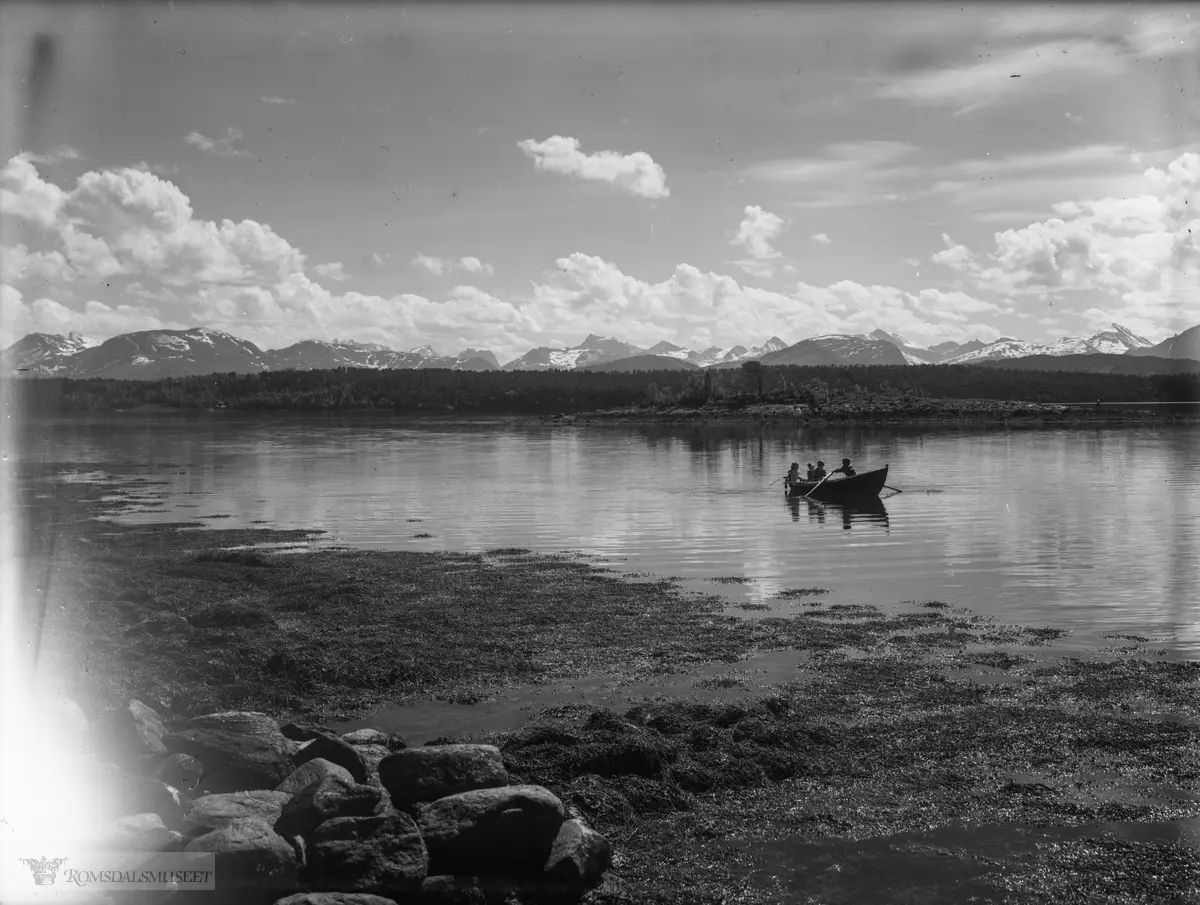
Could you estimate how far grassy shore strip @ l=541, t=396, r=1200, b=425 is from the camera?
16350cm

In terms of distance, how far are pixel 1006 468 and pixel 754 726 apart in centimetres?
6404

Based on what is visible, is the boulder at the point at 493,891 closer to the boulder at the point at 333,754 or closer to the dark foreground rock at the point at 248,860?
the dark foreground rock at the point at 248,860

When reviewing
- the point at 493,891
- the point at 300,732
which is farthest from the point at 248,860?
the point at 300,732

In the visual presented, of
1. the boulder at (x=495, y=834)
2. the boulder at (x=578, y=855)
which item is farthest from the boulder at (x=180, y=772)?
the boulder at (x=578, y=855)

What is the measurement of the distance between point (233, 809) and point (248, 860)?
1017 millimetres

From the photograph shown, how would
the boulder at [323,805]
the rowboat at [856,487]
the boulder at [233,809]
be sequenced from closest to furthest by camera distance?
the boulder at [233,809] → the boulder at [323,805] → the rowboat at [856,487]

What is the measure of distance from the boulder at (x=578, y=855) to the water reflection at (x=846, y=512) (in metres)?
31.7

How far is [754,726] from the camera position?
14852mm

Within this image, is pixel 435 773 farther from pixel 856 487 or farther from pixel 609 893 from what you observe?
pixel 856 487

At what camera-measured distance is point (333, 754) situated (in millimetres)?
12508

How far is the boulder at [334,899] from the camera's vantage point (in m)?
9.61

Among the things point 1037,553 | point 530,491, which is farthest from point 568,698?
point 530,491

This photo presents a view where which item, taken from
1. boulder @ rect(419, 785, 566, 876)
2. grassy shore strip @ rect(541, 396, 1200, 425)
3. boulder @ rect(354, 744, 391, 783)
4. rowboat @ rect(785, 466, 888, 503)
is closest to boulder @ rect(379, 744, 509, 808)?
boulder @ rect(354, 744, 391, 783)

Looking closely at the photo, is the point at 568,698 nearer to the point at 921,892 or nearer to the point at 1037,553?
the point at 921,892
